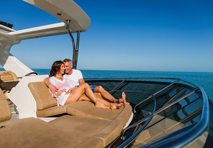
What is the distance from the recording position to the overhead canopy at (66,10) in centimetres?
248

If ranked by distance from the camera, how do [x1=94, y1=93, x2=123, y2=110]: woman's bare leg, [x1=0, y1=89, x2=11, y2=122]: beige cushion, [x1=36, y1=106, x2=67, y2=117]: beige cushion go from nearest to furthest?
[x1=0, y1=89, x2=11, y2=122]: beige cushion < [x1=36, y1=106, x2=67, y2=117]: beige cushion < [x1=94, y1=93, x2=123, y2=110]: woman's bare leg

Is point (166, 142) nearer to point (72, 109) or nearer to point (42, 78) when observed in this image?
point (72, 109)

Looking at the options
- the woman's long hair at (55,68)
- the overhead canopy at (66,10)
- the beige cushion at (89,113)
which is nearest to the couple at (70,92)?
the woman's long hair at (55,68)

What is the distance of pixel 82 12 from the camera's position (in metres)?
2.93

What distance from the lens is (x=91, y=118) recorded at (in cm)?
184

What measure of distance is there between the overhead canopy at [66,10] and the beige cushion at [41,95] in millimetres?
1349

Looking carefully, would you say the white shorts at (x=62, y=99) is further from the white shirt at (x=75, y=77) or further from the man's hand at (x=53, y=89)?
the white shirt at (x=75, y=77)

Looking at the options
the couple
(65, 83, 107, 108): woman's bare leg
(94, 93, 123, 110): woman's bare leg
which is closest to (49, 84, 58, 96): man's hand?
the couple

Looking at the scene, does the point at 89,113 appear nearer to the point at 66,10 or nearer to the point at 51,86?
the point at 51,86

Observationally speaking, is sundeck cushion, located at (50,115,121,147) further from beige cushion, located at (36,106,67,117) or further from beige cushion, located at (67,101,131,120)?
beige cushion, located at (36,106,67,117)

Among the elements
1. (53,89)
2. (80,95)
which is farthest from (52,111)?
Answer: (80,95)

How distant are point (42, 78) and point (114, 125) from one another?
5.49 feet

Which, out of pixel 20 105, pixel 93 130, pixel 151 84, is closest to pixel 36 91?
pixel 20 105

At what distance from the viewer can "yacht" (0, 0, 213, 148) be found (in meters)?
0.86
